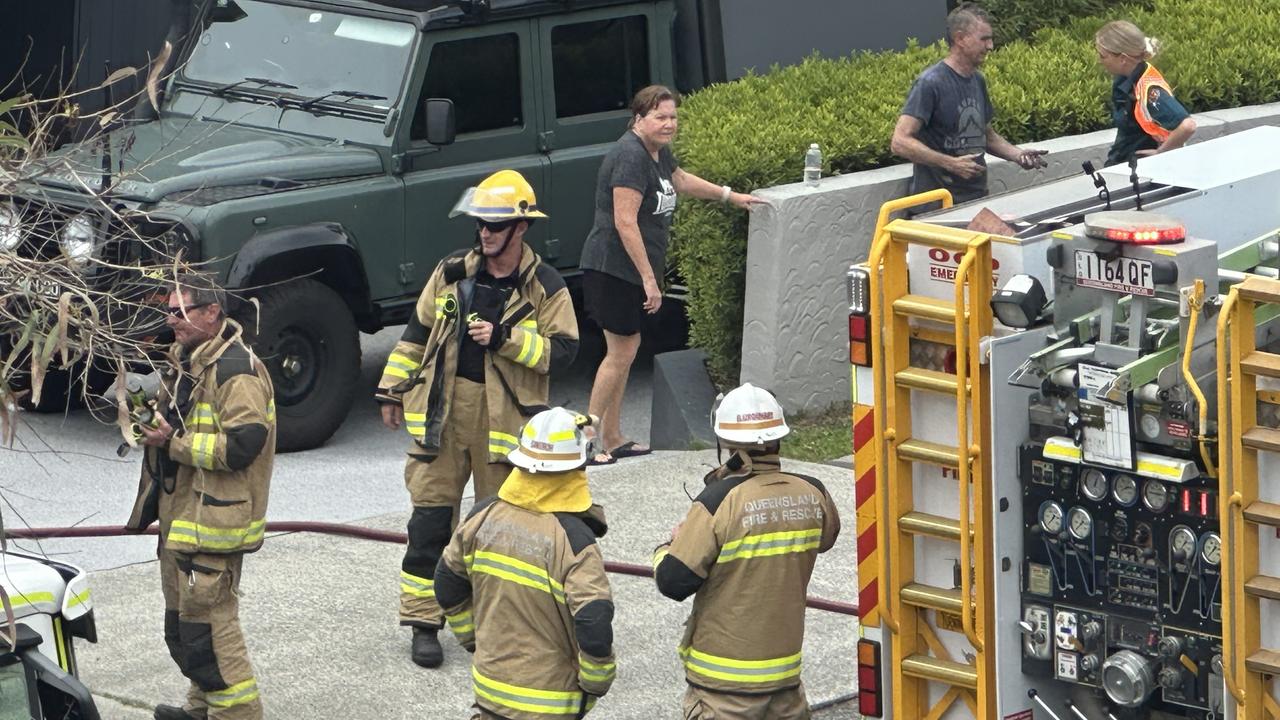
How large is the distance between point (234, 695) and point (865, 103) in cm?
573

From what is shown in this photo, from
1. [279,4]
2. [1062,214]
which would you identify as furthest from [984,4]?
[1062,214]

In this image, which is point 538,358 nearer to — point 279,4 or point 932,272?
point 932,272

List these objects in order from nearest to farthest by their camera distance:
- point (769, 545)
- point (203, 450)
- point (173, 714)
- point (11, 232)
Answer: point (11, 232) < point (769, 545) < point (203, 450) < point (173, 714)

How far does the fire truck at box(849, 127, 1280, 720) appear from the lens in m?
4.90

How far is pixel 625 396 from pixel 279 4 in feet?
9.48

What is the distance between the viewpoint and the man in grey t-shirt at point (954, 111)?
9.79 meters

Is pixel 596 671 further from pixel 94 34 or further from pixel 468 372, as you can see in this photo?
pixel 94 34

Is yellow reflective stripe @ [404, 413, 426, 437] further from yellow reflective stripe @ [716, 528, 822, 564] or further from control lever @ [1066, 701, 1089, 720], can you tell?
control lever @ [1066, 701, 1089, 720]

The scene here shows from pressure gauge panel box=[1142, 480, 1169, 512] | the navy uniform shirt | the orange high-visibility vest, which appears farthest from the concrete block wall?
pressure gauge panel box=[1142, 480, 1169, 512]

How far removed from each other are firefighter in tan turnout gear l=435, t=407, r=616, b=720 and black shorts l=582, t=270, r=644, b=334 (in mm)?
3795

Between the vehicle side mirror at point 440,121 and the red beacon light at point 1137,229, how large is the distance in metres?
5.49

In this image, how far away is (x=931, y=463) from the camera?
18.0 ft

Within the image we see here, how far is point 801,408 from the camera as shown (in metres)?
10.5

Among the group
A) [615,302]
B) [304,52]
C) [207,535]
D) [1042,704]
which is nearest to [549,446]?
[207,535]
